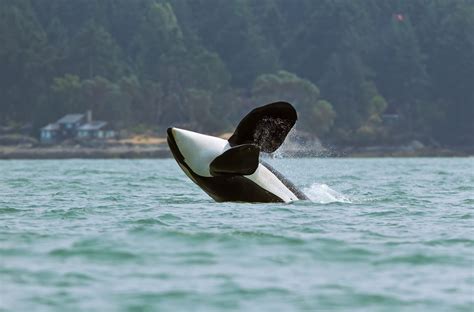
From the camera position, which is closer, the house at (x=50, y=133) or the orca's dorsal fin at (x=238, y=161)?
the orca's dorsal fin at (x=238, y=161)

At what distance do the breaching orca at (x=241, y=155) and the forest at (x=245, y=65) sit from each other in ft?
359

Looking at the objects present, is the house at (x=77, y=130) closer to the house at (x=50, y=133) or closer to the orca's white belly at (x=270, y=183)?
the house at (x=50, y=133)

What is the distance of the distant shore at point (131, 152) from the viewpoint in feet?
417

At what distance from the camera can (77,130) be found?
5315 inches

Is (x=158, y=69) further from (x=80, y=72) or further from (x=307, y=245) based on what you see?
(x=307, y=245)

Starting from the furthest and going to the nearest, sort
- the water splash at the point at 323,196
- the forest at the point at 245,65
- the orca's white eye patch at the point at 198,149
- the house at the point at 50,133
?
1. the forest at the point at 245,65
2. the house at the point at 50,133
3. the water splash at the point at 323,196
4. the orca's white eye patch at the point at 198,149

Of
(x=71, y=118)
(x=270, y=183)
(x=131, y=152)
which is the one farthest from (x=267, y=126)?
(x=71, y=118)

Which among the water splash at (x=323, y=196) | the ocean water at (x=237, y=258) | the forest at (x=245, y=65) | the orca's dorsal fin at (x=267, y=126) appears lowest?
the ocean water at (x=237, y=258)

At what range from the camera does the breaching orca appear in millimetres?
21469

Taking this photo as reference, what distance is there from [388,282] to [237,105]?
406 ft

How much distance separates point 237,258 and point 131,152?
112 metres

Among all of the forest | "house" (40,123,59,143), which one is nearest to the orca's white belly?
the forest

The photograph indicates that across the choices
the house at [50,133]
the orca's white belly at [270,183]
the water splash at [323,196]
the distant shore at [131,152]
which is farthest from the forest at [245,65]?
the orca's white belly at [270,183]

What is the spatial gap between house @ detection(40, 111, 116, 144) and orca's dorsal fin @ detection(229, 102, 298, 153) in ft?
366
